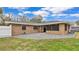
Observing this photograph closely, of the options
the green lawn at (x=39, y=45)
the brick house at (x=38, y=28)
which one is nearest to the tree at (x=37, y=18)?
the brick house at (x=38, y=28)

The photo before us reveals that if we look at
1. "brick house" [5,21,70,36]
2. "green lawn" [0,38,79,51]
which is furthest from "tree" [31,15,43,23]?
"green lawn" [0,38,79,51]

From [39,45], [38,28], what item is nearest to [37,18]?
[38,28]

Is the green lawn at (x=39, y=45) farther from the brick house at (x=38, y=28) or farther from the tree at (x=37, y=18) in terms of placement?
the tree at (x=37, y=18)

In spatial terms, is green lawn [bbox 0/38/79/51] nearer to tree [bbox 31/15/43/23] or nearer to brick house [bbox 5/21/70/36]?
brick house [bbox 5/21/70/36]
